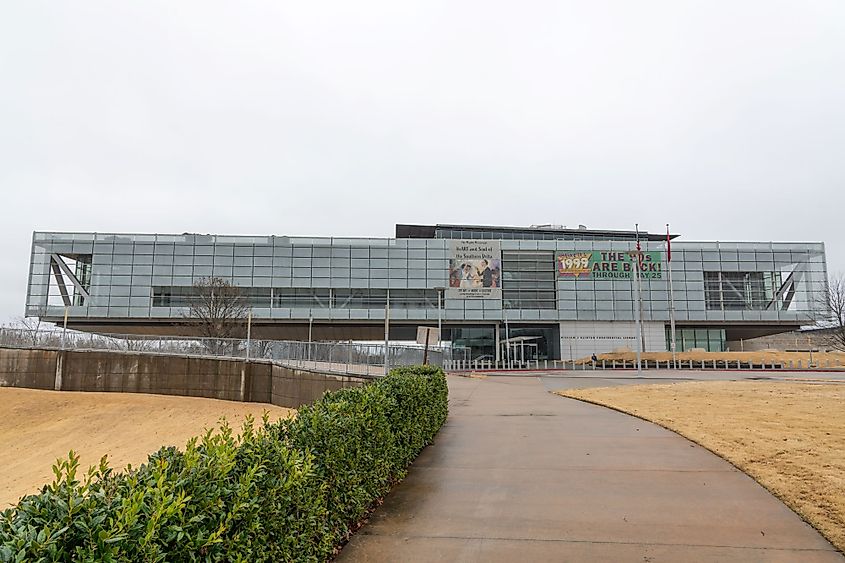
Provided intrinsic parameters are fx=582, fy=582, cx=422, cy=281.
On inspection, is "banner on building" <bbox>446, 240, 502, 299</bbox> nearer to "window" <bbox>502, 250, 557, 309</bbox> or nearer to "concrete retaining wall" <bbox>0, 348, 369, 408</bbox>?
"window" <bbox>502, 250, 557, 309</bbox>

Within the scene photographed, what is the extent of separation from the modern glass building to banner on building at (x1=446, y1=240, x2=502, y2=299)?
4.4 inches

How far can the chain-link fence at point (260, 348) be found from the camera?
68.5 ft

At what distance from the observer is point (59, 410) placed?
27734 mm

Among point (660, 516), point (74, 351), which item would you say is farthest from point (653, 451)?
point (74, 351)

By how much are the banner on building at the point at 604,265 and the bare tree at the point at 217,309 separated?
33.8 meters

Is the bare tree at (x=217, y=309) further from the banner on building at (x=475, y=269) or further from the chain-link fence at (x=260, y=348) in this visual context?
the banner on building at (x=475, y=269)

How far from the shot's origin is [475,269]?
63125 millimetres

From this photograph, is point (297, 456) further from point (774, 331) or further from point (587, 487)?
point (774, 331)

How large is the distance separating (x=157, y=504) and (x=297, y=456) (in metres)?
1.52

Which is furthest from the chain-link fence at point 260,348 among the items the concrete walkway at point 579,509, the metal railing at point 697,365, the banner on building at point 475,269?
the banner on building at point 475,269

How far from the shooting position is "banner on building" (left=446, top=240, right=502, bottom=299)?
62.7 metres

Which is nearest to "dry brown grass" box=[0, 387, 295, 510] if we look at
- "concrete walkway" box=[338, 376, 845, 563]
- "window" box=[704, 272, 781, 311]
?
"concrete walkway" box=[338, 376, 845, 563]

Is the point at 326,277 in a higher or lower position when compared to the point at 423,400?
higher

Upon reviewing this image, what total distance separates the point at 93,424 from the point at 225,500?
26141mm
